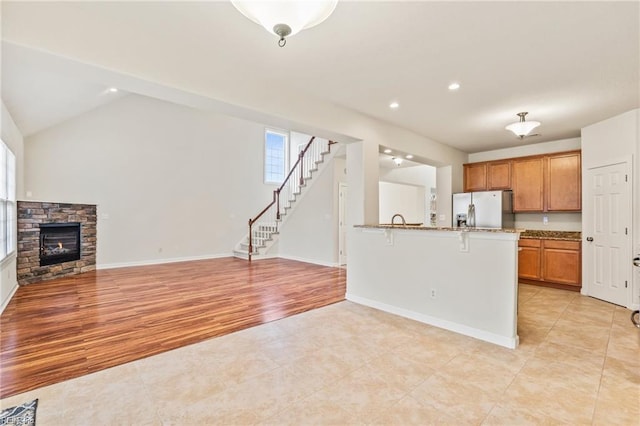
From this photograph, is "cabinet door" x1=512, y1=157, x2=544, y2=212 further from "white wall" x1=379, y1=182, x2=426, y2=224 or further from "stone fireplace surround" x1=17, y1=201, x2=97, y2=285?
"stone fireplace surround" x1=17, y1=201, x2=97, y2=285

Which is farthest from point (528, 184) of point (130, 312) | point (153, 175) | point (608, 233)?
point (153, 175)

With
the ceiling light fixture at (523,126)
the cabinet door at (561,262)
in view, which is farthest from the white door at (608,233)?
the ceiling light fixture at (523,126)

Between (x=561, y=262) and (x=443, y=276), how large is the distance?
327 cm

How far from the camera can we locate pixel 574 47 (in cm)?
256

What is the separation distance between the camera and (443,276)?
341cm

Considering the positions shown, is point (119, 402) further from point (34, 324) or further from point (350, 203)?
point (350, 203)

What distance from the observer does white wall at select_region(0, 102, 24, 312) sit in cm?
382

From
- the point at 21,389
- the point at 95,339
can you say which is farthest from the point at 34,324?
the point at 21,389

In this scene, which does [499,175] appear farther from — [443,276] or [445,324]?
[445,324]

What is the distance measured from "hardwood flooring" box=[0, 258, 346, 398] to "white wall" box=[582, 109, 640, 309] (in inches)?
164

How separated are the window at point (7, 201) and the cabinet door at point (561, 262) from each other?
840 centimetres

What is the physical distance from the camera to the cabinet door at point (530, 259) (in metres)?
5.40

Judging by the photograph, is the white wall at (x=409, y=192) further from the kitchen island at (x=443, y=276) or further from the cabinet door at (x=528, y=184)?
the kitchen island at (x=443, y=276)

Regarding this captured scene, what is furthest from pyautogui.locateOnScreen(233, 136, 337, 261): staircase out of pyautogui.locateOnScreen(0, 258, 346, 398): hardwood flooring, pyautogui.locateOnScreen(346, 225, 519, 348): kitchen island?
pyautogui.locateOnScreen(346, 225, 519, 348): kitchen island
